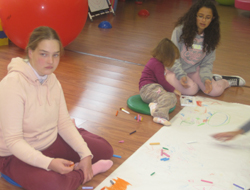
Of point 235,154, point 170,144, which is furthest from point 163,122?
point 235,154

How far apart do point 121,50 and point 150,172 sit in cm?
224

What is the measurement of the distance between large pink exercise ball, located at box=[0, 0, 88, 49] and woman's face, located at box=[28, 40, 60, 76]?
1.68 meters

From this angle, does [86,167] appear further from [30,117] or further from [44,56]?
[44,56]

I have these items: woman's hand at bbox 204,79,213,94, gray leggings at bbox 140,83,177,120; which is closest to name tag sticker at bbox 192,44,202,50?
woman's hand at bbox 204,79,213,94

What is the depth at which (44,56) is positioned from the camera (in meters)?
1.28

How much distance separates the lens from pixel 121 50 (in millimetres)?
3586

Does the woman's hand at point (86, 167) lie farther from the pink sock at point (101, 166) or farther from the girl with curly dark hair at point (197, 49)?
the girl with curly dark hair at point (197, 49)

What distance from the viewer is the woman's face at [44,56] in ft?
4.17

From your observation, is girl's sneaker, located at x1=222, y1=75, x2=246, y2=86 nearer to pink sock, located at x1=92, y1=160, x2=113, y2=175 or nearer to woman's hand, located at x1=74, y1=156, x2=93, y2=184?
pink sock, located at x1=92, y1=160, x2=113, y2=175

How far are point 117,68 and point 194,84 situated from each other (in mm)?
830

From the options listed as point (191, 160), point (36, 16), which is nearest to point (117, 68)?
point (36, 16)

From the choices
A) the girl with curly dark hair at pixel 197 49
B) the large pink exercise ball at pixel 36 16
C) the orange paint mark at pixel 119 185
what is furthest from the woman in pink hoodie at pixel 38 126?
the large pink exercise ball at pixel 36 16

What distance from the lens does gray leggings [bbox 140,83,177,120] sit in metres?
2.10

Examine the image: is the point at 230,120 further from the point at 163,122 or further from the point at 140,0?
the point at 140,0
